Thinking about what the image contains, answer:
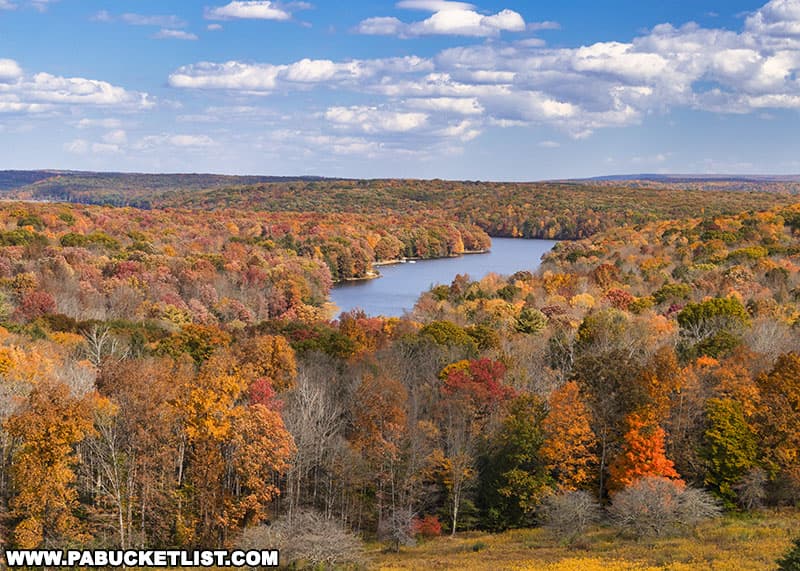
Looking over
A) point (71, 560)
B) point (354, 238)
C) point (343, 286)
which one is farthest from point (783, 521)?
point (354, 238)

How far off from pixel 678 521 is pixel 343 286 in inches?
3704

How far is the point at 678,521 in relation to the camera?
30.3 meters

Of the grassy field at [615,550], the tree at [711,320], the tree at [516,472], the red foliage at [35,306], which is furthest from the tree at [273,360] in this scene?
the red foliage at [35,306]

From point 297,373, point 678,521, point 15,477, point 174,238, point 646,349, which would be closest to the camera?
point 15,477

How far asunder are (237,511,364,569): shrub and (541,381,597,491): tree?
32.6ft

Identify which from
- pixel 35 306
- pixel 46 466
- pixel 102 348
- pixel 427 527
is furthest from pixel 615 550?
pixel 35 306

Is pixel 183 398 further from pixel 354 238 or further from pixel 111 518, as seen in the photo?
pixel 354 238

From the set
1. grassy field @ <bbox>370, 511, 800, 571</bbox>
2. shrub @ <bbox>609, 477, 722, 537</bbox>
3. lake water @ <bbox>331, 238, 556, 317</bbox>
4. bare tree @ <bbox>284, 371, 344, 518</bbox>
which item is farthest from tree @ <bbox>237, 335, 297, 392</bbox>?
lake water @ <bbox>331, 238, 556, 317</bbox>

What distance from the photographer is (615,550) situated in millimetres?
29016

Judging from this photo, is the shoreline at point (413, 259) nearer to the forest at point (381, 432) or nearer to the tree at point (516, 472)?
the forest at point (381, 432)

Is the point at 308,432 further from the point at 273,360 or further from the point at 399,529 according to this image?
the point at 273,360

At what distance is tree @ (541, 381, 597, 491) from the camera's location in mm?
34438

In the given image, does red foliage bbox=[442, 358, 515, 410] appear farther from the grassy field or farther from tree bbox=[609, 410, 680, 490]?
the grassy field

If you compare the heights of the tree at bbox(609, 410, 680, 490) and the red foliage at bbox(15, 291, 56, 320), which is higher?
the red foliage at bbox(15, 291, 56, 320)
